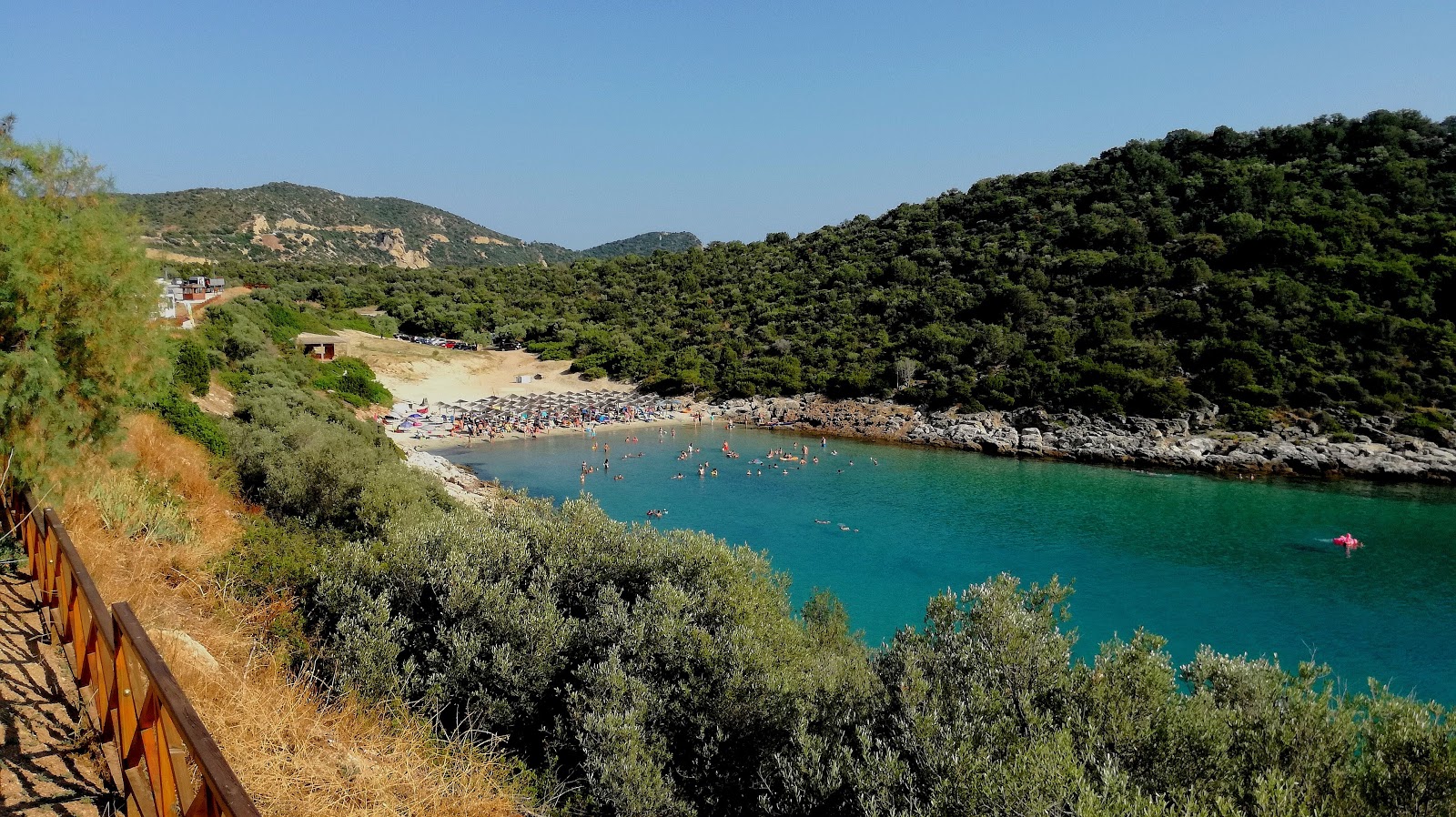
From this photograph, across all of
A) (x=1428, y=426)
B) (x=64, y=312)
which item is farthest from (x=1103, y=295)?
(x=64, y=312)

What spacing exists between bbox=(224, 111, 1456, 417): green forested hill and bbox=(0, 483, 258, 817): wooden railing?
146ft

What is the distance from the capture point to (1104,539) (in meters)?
27.2

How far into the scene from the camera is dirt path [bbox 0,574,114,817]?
3.70m

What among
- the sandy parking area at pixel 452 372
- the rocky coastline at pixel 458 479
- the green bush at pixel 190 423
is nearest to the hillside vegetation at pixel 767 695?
the green bush at pixel 190 423

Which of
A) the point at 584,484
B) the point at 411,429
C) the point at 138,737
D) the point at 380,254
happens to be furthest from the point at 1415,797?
the point at 380,254

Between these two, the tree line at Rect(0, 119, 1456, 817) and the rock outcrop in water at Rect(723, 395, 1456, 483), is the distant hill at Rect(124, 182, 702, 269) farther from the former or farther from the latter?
the tree line at Rect(0, 119, 1456, 817)

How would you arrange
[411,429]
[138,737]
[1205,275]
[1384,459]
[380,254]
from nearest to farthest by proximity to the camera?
[138,737], [1384,459], [411,429], [1205,275], [380,254]

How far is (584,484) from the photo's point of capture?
3419cm

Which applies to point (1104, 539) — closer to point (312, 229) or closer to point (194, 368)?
point (194, 368)

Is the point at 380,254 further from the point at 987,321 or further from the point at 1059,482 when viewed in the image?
the point at 1059,482

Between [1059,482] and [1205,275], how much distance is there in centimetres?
2335

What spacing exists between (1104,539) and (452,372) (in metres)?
45.6

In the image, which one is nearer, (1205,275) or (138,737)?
(138,737)

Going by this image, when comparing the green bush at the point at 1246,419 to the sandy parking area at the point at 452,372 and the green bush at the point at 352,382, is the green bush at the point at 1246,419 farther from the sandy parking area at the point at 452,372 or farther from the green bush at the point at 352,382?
the green bush at the point at 352,382
